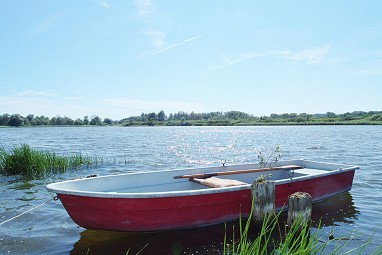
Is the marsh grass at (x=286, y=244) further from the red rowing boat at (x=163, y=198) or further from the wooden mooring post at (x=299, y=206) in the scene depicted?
the red rowing boat at (x=163, y=198)

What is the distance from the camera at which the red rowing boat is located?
20.4 feet

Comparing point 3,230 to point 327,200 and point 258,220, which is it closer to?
point 258,220

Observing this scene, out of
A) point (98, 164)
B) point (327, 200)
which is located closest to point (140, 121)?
point (98, 164)

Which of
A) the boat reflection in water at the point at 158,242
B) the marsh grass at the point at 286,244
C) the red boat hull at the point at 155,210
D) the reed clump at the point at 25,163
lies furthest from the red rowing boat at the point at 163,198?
the reed clump at the point at 25,163

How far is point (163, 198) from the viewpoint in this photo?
20.8ft

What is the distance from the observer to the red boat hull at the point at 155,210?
622 cm

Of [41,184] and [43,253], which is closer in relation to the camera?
[43,253]

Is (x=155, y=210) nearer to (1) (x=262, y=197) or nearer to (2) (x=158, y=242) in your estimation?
(2) (x=158, y=242)

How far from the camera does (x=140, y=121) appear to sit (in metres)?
144

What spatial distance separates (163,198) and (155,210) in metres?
0.31

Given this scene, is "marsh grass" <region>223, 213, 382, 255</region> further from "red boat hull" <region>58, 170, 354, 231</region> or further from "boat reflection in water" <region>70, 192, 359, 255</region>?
"red boat hull" <region>58, 170, 354, 231</region>

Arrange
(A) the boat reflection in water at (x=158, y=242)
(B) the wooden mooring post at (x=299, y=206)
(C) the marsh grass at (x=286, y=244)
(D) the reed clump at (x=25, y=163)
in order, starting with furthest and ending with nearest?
(D) the reed clump at (x=25, y=163), (B) the wooden mooring post at (x=299, y=206), (A) the boat reflection in water at (x=158, y=242), (C) the marsh grass at (x=286, y=244)

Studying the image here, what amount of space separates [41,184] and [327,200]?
9.62 meters

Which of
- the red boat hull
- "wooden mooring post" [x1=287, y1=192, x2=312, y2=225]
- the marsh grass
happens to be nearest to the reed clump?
the red boat hull
